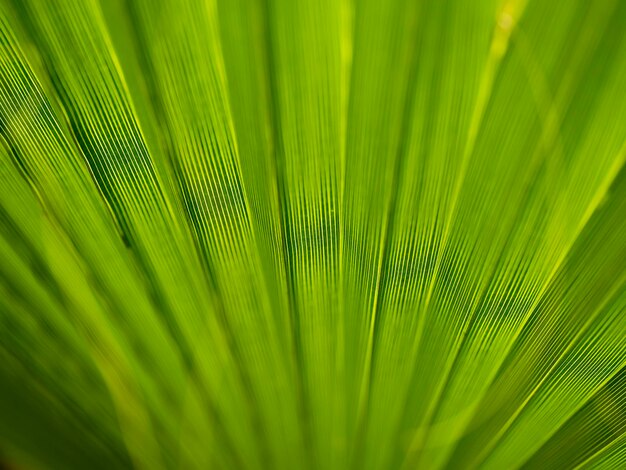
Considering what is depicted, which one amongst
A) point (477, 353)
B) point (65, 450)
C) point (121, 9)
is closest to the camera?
point (121, 9)

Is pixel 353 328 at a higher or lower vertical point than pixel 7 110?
lower

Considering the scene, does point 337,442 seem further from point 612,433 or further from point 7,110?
point 7,110

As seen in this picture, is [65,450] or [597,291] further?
[65,450]

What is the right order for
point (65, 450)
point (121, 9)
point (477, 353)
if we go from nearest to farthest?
1. point (121, 9)
2. point (477, 353)
3. point (65, 450)

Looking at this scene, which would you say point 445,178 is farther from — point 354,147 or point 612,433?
point 612,433

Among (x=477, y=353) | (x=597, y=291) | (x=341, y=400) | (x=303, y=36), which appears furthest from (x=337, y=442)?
(x=303, y=36)

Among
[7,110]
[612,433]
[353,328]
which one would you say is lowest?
[612,433]

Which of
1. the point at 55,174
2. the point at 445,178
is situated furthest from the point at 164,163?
the point at 445,178
